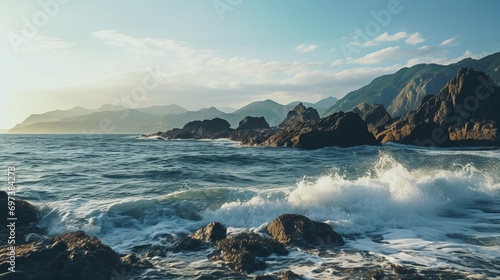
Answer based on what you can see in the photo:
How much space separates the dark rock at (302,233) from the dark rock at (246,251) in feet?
2.18

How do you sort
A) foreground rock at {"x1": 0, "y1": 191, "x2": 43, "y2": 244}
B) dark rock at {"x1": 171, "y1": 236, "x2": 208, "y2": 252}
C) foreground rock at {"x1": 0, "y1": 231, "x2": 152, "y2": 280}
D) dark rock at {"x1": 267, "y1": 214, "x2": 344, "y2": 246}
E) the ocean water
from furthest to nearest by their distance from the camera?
1. foreground rock at {"x1": 0, "y1": 191, "x2": 43, "y2": 244}
2. dark rock at {"x1": 267, "y1": 214, "x2": 344, "y2": 246}
3. dark rock at {"x1": 171, "y1": 236, "x2": 208, "y2": 252}
4. the ocean water
5. foreground rock at {"x1": 0, "y1": 231, "x2": 152, "y2": 280}

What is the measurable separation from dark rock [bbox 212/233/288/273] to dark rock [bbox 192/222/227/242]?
1.75 feet

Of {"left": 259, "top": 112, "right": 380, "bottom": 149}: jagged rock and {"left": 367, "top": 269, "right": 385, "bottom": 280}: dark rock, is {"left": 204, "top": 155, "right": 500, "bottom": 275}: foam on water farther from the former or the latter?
{"left": 259, "top": 112, "right": 380, "bottom": 149}: jagged rock

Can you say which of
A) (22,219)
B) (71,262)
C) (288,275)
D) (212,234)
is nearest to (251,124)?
(22,219)

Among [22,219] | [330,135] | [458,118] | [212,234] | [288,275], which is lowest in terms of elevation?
[288,275]

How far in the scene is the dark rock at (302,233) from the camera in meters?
10.3

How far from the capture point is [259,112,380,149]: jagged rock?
184ft

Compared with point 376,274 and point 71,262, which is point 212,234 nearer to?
point 71,262

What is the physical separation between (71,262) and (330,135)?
52.9m

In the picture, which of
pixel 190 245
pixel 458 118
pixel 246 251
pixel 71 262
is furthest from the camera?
pixel 458 118

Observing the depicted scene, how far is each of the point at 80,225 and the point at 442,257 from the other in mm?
12489

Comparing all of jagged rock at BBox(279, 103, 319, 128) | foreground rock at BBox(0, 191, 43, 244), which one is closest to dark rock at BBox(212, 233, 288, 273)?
foreground rock at BBox(0, 191, 43, 244)

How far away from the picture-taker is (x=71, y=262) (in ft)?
27.0

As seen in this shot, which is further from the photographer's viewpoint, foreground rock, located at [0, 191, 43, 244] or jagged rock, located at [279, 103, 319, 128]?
jagged rock, located at [279, 103, 319, 128]
